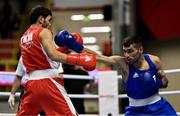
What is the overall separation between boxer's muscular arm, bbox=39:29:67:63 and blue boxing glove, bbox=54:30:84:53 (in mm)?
114

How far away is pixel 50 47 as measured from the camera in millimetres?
3840

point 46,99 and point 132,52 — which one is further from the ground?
point 132,52

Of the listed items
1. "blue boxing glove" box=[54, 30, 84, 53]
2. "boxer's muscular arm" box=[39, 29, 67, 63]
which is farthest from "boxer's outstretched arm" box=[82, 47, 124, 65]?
"boxer's muscular arm" box=[39, 29, 67, 63]

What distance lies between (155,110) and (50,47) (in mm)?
1110

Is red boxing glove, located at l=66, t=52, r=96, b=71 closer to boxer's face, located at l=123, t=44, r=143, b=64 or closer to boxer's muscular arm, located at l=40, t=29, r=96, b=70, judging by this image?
boxer's muscular arm, located at l=40, t=29, r=96, b=70

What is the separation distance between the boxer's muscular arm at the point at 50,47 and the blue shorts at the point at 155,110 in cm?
94

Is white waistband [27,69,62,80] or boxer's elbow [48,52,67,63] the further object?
white waistband [27,69,62,80]

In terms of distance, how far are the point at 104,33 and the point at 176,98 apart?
377 inches

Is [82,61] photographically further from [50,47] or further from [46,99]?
[46,99]

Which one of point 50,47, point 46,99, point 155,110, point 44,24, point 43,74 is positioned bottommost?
point 155,110

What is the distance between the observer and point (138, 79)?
4.25 meters

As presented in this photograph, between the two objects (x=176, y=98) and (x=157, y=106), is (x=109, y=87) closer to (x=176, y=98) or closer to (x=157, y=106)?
(x=157, y=106)

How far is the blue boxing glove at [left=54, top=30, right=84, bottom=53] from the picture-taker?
404 centimetres

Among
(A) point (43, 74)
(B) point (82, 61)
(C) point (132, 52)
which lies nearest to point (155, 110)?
(C) point (132, 52)
